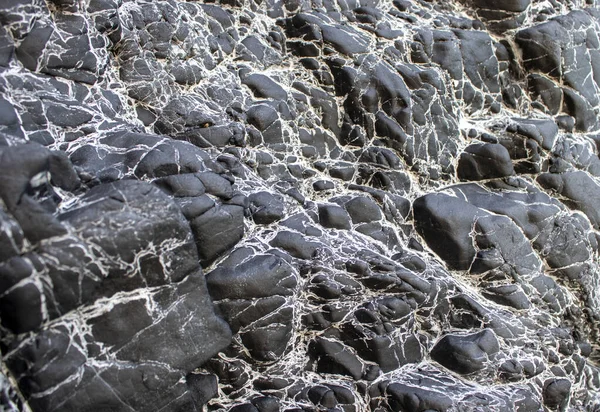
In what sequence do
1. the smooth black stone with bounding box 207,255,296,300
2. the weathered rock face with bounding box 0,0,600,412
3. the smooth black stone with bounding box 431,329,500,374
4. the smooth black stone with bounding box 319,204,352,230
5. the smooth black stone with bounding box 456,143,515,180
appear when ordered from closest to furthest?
the weathered rock face with bounding box 0,0,600,412 < the smooth black stone with bounding box 207,255,296,300 < the smooth black stone with bounding box 431,329,500,374 < the smooth black stone with bounding box 319,204,352,230 < the smooth black stone with bounding box 456,143,515,180

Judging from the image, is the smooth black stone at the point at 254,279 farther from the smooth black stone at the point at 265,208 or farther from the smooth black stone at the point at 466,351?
the smooth black stone at the point at 466,351

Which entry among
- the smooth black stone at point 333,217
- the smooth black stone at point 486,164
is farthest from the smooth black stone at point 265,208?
the smooth black stone at point 486,164

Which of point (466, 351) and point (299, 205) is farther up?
point (299, 205)

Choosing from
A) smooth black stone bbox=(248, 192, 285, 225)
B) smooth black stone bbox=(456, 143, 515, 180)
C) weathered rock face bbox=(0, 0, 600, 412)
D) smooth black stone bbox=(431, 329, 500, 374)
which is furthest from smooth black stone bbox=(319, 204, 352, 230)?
smooth black stone bbox=(456, 143, 515, 180)

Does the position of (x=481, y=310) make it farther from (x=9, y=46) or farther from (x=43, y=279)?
(x=9, y=46)

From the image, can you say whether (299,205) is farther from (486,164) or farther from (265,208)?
(486,164)

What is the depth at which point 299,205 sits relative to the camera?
501cm

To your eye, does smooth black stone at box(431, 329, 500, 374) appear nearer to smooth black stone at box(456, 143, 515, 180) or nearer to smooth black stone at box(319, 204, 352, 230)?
smooth black stone at box(319, 204, 352, 230)

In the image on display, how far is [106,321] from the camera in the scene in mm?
3848

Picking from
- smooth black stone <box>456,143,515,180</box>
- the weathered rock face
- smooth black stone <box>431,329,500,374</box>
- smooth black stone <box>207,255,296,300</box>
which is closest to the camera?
the weathered rock face

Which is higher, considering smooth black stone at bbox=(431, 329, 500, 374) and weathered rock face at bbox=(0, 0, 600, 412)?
weathered rock face at bbox=(0, 0, 600, 412)

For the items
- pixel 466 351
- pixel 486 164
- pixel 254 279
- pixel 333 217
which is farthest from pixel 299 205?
pixel 486 164

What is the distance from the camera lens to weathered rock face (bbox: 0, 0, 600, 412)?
3.83 metres

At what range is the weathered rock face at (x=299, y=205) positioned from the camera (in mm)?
3828
